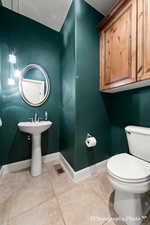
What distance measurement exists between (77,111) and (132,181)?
0.94m

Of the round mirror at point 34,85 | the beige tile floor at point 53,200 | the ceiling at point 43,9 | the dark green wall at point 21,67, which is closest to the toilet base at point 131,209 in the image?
the beige tile floor at point 53,200

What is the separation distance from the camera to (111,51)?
1429 millimetres

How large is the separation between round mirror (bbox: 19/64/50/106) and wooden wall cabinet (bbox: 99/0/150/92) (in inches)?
41.1

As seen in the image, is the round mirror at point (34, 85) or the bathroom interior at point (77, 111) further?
the round mirror at point (34, 85)

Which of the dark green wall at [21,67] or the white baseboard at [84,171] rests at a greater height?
the dark green wall at [21,67]

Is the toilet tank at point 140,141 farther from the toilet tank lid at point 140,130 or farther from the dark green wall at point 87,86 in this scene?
the dark green wall at point 87,86

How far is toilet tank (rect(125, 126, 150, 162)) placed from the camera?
3.82ft

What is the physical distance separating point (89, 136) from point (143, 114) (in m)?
0.77

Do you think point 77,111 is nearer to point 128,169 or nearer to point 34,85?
point 128,169

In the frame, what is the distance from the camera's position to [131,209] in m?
0.96

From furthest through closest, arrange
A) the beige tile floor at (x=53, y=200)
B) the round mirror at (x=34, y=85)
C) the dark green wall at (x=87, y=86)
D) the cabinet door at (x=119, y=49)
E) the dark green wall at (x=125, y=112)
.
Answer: the round mirror at (x=34, y=85)
the dark green wall at (x=87, y=86)
the dark green wall at (x=125, y=112)
the cabinet door at (x=119, y=49)
the beige tile floor at (x=53, y=200)

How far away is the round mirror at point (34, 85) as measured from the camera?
179cm

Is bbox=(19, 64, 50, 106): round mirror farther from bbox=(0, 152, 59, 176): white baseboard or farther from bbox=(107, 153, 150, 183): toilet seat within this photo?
bbox=(107, 153, 150, 183): toilet seat

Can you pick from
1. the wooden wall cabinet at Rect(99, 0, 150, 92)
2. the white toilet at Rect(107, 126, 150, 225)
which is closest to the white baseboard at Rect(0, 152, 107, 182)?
the white toilet at Rect(107, 126, 150, 225)
